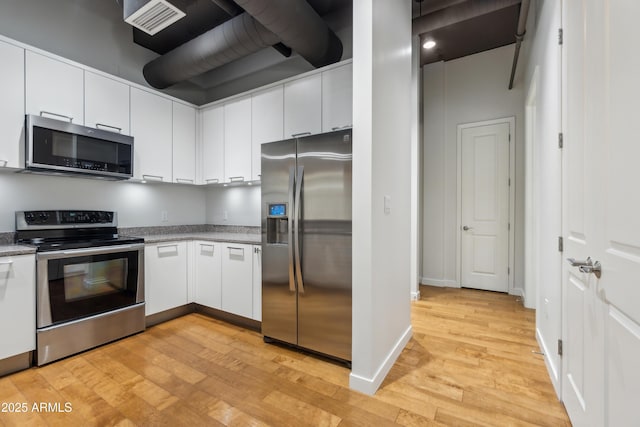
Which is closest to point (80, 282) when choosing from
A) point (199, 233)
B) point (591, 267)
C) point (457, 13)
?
point (199, 233)

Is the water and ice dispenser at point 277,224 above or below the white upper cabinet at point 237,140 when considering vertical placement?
below

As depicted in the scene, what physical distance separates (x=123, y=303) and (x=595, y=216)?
11.1 feet

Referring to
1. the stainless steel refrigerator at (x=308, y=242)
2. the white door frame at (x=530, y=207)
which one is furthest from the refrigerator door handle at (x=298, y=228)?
the white door frame at (x=530, y=207)

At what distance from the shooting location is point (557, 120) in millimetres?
1815

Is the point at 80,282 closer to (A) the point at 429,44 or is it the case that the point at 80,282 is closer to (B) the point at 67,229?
(B) the point at 67,229

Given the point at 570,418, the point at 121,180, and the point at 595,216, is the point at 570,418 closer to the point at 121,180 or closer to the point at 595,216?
the point at 595,216

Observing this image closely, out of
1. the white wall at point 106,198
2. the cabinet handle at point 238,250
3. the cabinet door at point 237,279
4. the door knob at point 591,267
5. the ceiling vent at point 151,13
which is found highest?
the ceiling vent at point 151,13

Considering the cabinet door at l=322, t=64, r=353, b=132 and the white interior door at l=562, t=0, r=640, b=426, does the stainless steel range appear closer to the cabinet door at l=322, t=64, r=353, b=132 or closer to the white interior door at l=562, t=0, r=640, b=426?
the cabinet door at l=322, t=64, r=353, b=132

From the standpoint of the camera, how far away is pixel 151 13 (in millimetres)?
2369

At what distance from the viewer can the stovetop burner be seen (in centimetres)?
240

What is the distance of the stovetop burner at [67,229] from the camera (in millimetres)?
2398

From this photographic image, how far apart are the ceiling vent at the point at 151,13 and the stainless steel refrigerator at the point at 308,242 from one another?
129cm

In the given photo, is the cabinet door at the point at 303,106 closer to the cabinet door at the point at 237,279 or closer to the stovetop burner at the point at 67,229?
the cabinet door at the point at 237,279

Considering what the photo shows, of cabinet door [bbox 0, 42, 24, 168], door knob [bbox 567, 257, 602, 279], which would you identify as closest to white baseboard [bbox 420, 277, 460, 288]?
door knob [bbox 567, 257, 602, 279]
